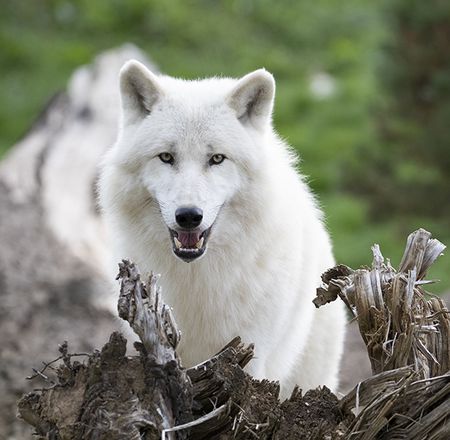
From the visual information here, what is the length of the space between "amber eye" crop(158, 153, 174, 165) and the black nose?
35cm

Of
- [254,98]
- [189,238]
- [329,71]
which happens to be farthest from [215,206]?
[329,71]

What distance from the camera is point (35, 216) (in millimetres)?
7613

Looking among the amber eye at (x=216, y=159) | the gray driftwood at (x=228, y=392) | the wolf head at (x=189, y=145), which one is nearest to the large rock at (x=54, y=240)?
the wolf head at (x=189, y=145)

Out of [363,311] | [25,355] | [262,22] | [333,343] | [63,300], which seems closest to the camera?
[363,311]

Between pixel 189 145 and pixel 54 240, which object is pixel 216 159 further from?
pixel 54 240

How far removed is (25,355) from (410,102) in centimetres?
531

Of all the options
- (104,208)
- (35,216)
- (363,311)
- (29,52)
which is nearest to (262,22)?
A: (29,52)

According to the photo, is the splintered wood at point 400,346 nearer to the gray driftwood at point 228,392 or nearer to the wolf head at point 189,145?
the gray driftwood at point 228,392

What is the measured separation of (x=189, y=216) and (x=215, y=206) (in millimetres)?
195

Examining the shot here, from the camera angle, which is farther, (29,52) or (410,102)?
(29,52)

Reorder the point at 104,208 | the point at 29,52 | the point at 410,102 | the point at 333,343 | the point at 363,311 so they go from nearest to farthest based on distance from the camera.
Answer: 1. the point at 363,311
2. the point at 104,208
3. the point at 333,343
4. the point at 410,102
5. the point at 29,52

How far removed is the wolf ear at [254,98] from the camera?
4.75m

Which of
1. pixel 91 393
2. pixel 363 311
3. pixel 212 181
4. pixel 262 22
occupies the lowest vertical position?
pixel 91 393

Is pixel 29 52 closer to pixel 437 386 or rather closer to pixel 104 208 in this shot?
pixel 104 208
